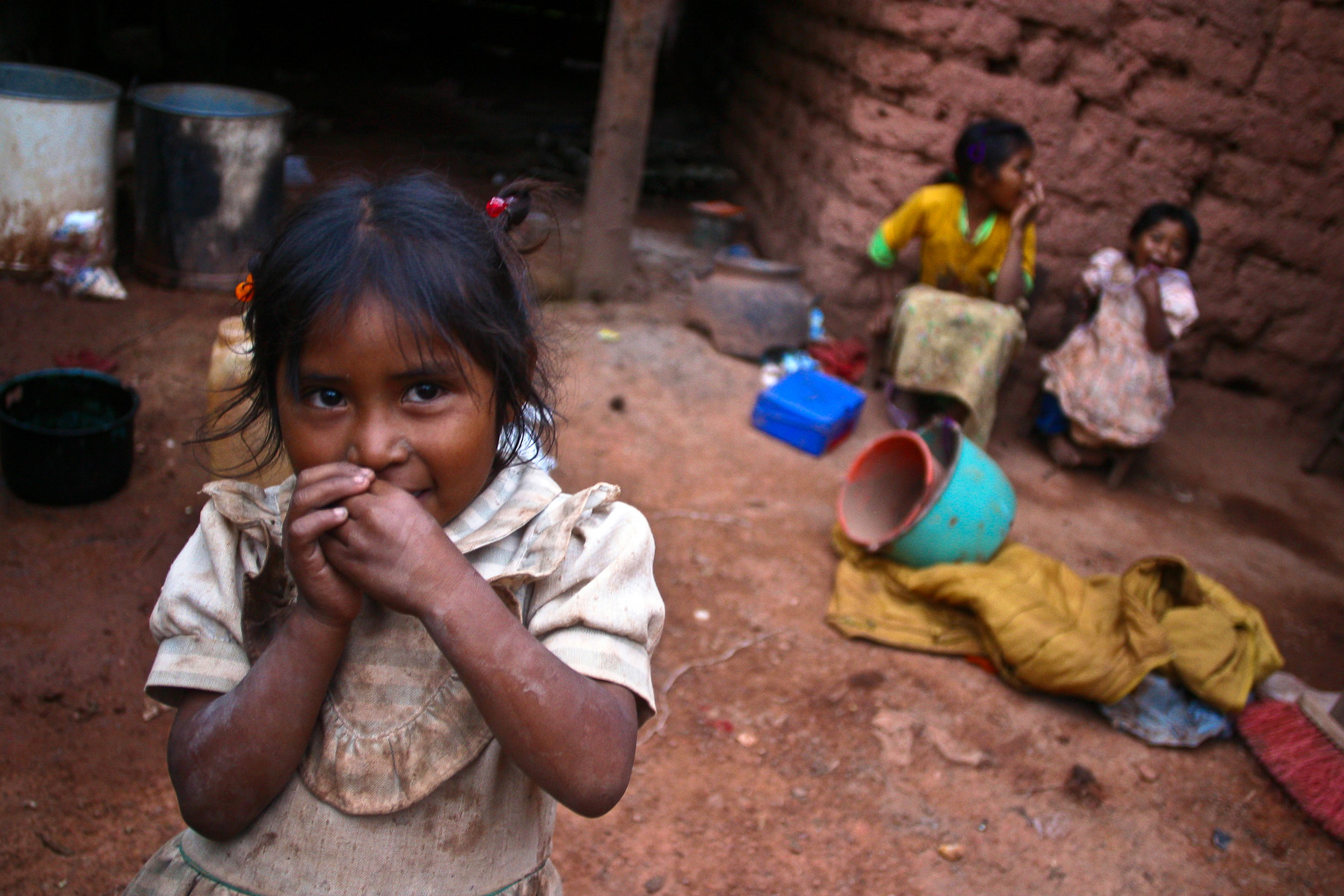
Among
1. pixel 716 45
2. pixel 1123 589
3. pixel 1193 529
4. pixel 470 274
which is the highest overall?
pixel 470 274

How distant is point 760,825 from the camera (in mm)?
2309

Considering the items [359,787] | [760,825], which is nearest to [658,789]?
[760,825]

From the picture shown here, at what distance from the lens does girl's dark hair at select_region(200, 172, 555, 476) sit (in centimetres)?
102

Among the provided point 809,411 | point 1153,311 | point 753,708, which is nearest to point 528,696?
point 753,708

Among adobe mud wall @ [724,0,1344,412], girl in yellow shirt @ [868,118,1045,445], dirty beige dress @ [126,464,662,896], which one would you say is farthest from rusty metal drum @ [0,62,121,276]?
dirty beige dress @ [126,464,662,896]

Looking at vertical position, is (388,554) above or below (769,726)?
above

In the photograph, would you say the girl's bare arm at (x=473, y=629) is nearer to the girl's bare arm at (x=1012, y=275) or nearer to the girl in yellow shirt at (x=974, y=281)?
the girl in yellow shirt at (x=974, y=281)

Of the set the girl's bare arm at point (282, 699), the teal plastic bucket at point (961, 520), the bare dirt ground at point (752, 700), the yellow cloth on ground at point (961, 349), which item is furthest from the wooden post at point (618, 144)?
the girl's bare arm at point (282, 699)

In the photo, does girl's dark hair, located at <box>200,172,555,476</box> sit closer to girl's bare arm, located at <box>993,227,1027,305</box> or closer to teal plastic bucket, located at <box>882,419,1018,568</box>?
teal plastic bucket, located at <box>882,419,1018,568</box>

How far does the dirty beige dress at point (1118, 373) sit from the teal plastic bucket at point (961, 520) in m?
1.31

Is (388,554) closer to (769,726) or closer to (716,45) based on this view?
(769,726)

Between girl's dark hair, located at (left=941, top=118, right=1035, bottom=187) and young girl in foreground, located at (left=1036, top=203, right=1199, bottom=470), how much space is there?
2.15ft

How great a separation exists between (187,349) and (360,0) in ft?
31.6

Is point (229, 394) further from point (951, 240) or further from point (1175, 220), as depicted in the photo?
point (1175, 220)
